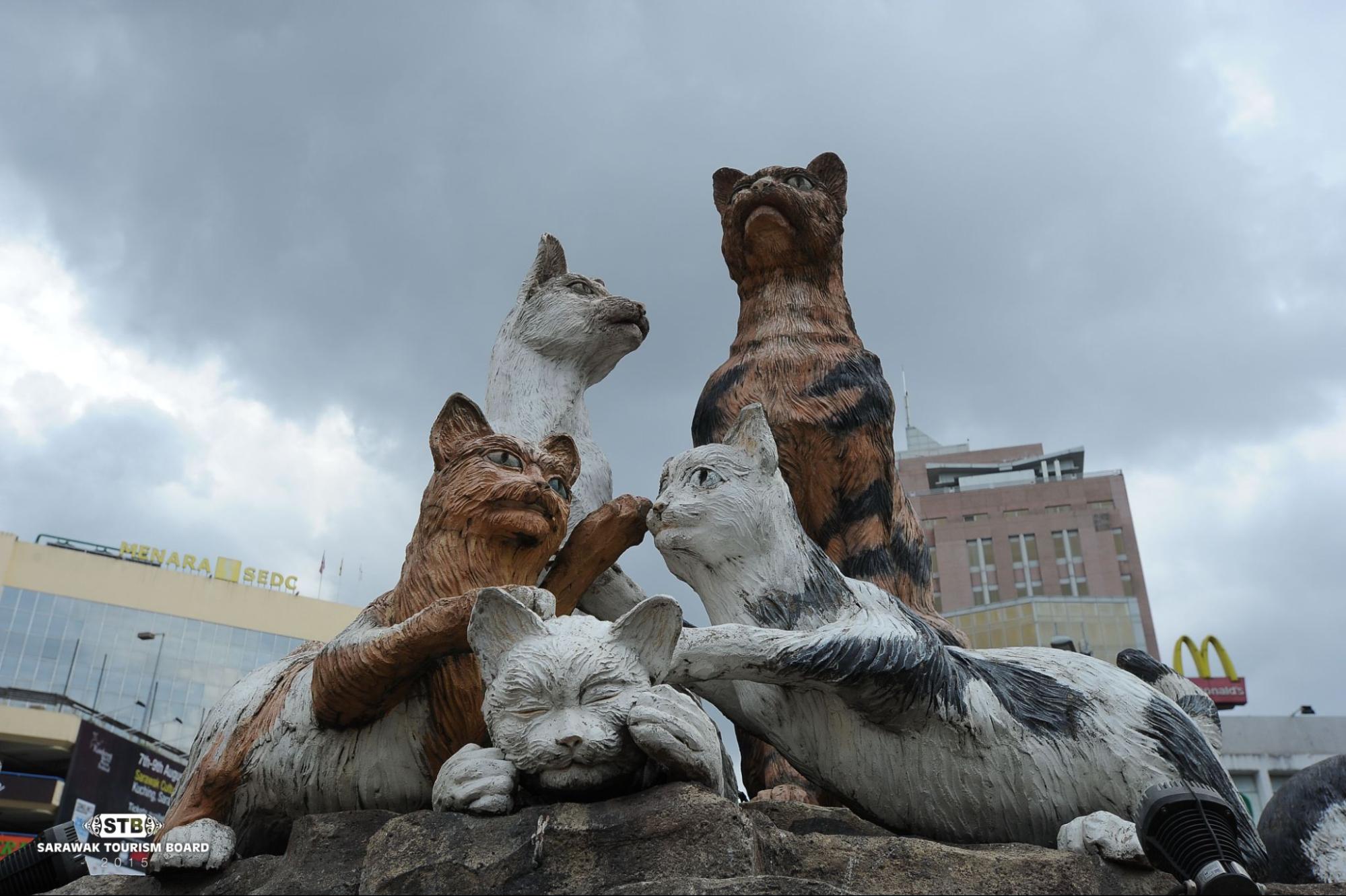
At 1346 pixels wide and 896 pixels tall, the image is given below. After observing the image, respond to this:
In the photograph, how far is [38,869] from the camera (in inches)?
124

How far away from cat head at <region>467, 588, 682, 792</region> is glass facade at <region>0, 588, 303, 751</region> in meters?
32.1

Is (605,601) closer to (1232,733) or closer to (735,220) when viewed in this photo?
(735,220)

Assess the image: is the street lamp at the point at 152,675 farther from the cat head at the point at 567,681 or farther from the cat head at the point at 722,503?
the cat head at the point at 567,681

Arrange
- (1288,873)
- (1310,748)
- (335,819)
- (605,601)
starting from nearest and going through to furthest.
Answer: (335,819)
(1288,873)
(605,601)
(1310,748)

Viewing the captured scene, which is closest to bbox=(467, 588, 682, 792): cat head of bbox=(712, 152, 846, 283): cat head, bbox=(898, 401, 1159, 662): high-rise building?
bbox=(712, 152, 846, 283): cat head

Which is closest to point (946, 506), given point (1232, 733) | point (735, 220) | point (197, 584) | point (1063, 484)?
point (1063, 484)

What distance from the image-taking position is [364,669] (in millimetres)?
3219

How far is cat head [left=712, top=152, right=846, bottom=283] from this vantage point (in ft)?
17.0

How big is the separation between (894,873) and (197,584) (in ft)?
114

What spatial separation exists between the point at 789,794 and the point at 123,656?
33246mm

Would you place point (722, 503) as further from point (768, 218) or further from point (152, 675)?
point (152, 675)

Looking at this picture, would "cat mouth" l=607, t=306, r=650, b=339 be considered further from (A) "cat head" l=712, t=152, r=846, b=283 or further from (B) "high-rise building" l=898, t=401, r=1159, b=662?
(B) "high-rise building" l=898, t=401, r=1159, b=662

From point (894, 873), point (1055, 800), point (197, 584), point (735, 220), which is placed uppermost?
point (197, 584)

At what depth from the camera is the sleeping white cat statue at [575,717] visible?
266cm
